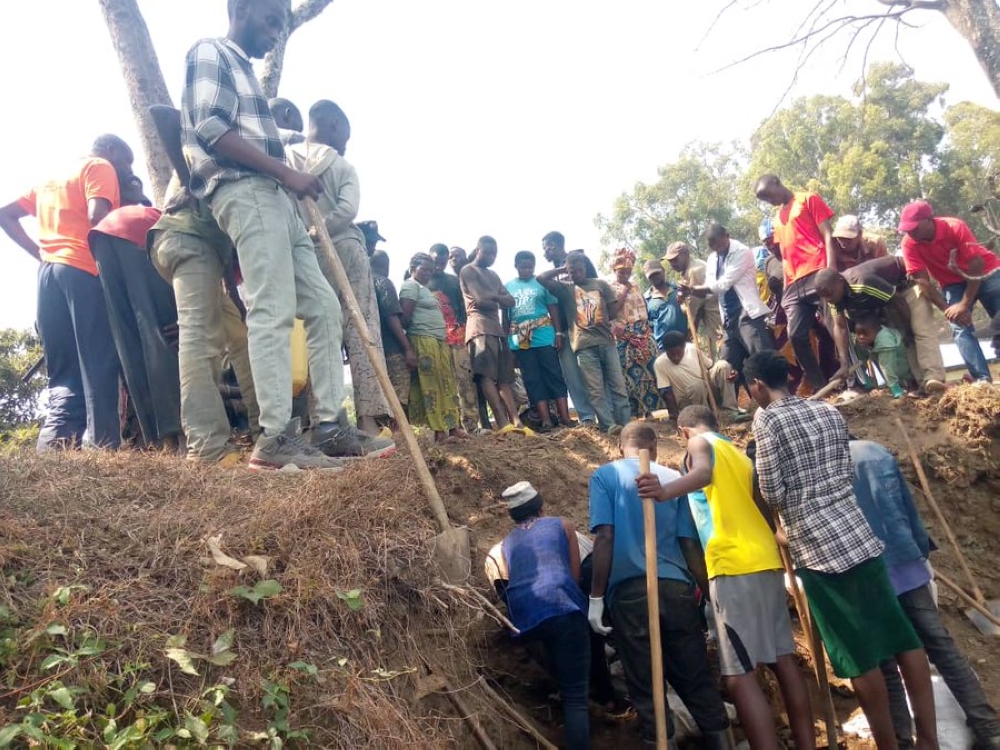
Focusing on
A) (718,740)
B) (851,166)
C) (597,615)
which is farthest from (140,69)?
(851,166)

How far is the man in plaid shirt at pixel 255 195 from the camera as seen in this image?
4.08 metres

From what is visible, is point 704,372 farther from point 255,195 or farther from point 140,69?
point 140,69

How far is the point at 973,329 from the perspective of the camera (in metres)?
6.74

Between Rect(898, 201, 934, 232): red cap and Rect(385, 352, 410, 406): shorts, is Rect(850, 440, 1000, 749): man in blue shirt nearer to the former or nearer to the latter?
Rect(898, 201, 934, 232): red cap

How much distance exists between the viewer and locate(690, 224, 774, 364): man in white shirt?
7.14 metres

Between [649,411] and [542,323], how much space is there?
60.7 inches

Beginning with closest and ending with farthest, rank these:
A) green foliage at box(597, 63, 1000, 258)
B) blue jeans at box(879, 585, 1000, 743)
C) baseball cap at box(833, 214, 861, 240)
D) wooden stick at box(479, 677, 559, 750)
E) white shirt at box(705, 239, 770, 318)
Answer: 1. wooden stick at box(479, 677, 559, 750)
2. blue jeans at box(879, 585, 1000, 743)
3. baseball cap at box(833, 214, 861, 240)
4. white shirt at box(705, 239, 770, 318)
5. green foliage at box(597, 63, 1000, 258)

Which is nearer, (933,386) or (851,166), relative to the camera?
(933,386)

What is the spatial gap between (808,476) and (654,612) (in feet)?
3.55

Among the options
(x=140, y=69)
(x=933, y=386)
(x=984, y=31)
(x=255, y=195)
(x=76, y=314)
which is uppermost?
(x=140, y=69)

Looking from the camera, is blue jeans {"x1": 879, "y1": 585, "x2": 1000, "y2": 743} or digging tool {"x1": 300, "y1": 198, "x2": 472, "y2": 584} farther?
blue jeans {"x1": 879, "y1": 585, "x2": 1000, "y2": 743}

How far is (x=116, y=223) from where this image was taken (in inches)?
184

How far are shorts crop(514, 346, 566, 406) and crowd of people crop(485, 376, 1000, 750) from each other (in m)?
3.03

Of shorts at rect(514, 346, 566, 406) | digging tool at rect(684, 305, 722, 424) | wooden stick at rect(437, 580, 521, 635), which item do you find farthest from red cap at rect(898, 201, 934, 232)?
wooden stick at rect(437, 580, 521, 635)
